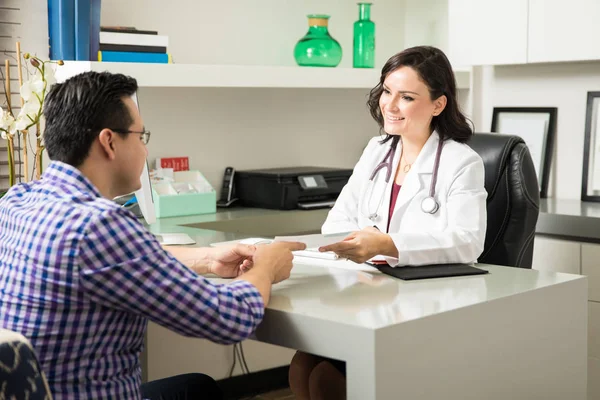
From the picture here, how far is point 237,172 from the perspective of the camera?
4035 mm

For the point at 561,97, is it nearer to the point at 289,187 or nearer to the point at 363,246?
the point at 289,187

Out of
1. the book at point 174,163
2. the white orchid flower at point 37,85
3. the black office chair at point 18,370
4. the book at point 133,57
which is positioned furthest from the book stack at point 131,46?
the black office chair at point 18,370

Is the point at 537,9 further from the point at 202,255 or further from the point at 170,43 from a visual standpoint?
the point at 202,255

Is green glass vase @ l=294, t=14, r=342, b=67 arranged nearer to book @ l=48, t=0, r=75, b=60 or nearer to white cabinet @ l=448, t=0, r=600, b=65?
white cabinet @ l=448, t=0, r=600, b=65

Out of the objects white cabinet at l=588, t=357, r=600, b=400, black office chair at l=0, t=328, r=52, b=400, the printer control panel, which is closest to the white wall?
white cabinet at l=588, t=357, r=600, b=400

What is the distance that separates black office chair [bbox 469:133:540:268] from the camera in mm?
2629

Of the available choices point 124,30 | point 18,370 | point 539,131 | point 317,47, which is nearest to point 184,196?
point 124,30

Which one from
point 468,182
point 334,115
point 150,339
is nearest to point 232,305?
point 468,182

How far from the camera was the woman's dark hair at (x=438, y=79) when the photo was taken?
2.54 metres

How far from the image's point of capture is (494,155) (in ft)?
8.86

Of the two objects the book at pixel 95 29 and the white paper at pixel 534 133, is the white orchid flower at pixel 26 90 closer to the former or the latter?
the book at pixel 95 29

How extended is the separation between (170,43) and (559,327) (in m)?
2.37

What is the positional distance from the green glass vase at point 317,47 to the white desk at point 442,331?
1.96m

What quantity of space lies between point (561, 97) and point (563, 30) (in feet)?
1.37
